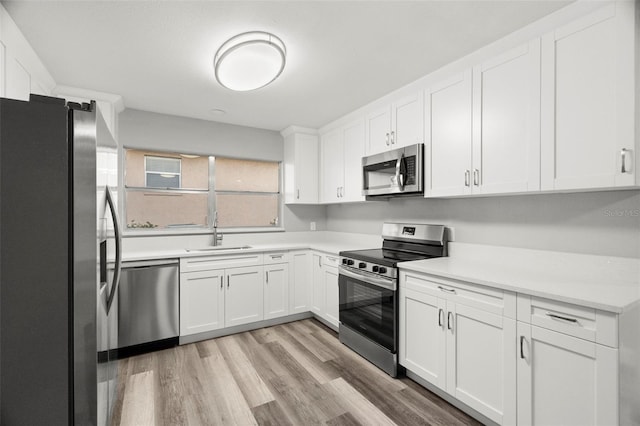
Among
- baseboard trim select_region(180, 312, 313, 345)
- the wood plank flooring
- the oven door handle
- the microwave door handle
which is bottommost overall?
the wood plank flooring

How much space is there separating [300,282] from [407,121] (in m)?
2.21

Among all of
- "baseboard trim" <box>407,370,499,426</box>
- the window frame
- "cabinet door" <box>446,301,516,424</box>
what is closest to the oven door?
"baseboard trim" <box>407,370,499,426</box>

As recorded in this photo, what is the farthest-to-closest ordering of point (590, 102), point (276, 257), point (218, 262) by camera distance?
point (276, 257) → point (218, 262) → point (590, 102)

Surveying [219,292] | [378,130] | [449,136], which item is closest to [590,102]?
[449,136]

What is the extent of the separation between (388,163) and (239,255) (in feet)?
6.17

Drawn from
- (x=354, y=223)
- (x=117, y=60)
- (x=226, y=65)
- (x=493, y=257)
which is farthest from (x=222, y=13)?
(x=354, y=223)

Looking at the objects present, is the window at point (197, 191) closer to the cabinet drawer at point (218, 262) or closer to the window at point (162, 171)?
the window at point (162, 171)

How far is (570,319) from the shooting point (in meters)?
1.44

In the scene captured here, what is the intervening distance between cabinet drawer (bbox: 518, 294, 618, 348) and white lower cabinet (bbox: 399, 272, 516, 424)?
84 millimetres

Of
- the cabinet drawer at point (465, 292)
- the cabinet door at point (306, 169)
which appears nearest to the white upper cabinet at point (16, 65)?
the cabinet door at point (306, 169)

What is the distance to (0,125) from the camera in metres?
1.04

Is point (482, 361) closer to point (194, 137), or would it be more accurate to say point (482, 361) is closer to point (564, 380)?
point (564, 380)

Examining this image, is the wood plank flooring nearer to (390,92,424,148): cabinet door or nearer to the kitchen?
the kitchen

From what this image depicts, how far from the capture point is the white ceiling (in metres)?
1.70
